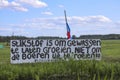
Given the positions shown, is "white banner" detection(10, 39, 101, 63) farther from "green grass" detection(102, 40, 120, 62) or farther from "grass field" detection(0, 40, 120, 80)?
"grass field" detection(0, 40, 120, 80)

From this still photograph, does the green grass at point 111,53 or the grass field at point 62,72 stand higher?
the grass field at point 62,72

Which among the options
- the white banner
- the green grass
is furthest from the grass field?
the green grass

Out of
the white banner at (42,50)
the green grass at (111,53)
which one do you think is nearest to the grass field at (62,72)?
the white banner at (42,50)

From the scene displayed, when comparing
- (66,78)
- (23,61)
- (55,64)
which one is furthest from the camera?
(23,61)

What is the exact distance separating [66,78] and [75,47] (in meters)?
6.85

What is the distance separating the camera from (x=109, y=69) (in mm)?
11266

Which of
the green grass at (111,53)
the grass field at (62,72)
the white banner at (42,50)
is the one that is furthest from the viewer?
the green grass at (111,53)

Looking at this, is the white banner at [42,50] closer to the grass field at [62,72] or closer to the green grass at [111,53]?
the green grass at [111,53]

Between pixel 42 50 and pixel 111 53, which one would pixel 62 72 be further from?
pixel 111 53

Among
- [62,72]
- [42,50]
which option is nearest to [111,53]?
[42,50]

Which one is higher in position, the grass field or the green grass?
the grass field

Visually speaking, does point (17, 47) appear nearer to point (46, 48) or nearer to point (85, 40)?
point (46, 48)

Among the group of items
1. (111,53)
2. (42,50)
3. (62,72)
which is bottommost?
(111,53)

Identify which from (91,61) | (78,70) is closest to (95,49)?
(91,61)
